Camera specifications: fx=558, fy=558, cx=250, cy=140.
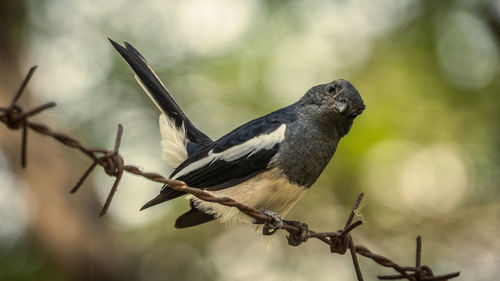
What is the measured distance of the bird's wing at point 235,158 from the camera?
11.3 ft

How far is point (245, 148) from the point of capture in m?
3.54

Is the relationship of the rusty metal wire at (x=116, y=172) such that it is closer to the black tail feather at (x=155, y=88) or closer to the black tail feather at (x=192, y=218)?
the black tail feather at (x=192, y=218)

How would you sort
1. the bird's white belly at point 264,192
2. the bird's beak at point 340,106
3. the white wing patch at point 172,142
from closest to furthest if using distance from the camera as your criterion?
the bird's white belly at point 264,192 → the bird's beak at point 340,106 → the white wing patch at point 172,142

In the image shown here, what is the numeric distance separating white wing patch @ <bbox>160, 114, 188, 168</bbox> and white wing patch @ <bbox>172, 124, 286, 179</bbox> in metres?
0.52

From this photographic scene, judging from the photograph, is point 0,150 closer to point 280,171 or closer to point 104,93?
point 104,93

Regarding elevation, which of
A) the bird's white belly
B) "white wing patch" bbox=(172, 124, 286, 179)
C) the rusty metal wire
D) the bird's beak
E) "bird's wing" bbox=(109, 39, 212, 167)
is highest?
the bird's beak

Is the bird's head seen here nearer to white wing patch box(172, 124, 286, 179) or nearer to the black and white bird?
the black and white bird

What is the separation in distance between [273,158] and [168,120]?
111 centimetres

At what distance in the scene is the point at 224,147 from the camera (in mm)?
3619

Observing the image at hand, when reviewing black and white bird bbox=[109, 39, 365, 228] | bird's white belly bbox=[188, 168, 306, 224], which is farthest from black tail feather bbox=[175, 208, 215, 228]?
bird's white belly bbox=[188, 168, 306, 224]

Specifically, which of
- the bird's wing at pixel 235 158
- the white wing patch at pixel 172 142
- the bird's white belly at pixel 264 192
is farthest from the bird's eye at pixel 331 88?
the white wing patch at pixel 172 142

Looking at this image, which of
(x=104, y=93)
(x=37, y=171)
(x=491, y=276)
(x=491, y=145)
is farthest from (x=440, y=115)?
(x=37, y=171)

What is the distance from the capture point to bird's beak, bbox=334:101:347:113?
360 cm

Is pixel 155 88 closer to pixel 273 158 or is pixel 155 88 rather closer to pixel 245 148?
pixel 245 148
